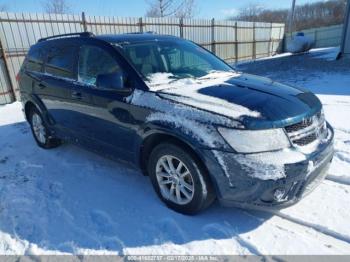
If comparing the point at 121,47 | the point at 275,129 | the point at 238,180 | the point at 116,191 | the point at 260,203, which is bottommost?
the point at 116,191

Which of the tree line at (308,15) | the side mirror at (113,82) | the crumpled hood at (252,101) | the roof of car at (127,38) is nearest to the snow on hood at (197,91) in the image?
the crumpled hood at (252,101)

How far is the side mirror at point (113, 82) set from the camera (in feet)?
10.9

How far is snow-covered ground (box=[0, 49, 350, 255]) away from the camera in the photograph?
2789 millimetres

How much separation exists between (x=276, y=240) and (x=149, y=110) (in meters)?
1.68

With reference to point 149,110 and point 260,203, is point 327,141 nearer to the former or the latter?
point 260,203

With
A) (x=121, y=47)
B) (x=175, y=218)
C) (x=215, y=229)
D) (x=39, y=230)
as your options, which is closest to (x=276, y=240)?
(x=215, y=229)

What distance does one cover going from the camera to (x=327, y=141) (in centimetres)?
312

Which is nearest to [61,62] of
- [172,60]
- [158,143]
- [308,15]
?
[172,60]

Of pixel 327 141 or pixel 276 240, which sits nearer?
pixel 276 240

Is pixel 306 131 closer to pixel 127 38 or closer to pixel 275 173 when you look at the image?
pixel 275 173

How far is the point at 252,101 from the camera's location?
2932mm

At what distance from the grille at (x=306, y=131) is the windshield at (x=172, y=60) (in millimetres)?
1389

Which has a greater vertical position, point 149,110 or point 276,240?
point 149,110

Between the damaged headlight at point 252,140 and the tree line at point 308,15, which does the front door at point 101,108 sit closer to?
the damaged headlight at point 252,140
